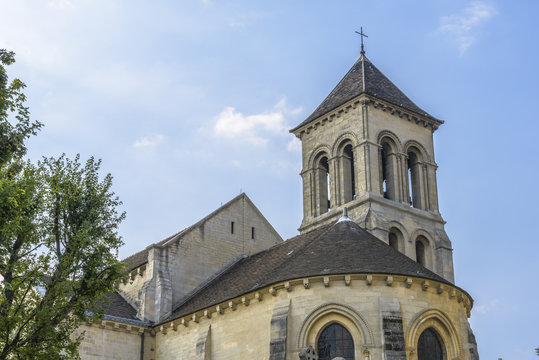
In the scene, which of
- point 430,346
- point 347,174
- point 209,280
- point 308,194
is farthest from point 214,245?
point 430,346

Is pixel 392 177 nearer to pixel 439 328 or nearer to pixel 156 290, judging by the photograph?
pixel 156 290

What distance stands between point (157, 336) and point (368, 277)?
9.94 m

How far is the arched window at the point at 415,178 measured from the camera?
38966mm

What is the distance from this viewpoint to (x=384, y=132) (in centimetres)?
3866

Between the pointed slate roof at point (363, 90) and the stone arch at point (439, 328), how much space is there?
53.9 ft

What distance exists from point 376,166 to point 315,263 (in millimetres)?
13550

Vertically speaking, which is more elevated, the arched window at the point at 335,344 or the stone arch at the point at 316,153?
the stone arch at the point at 316,153

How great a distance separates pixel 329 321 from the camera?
23.5 m

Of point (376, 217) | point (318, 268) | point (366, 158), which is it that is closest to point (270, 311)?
point (318, 268)

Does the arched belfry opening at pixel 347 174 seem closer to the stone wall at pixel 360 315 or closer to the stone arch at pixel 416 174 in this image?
the stone arch at pixel 416 174

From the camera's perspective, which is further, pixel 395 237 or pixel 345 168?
pixel 345 168

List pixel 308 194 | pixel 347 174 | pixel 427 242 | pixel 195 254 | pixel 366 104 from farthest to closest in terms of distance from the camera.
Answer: pixel 308 194
pixel 347 174
pixel 366 104
pixel 427 242
pixel 195 254

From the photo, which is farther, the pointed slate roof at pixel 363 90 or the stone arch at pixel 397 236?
the pointed slate roof at pixel 363 90

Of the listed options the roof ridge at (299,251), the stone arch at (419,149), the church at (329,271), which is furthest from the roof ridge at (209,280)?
the stone arch at (419,149)
